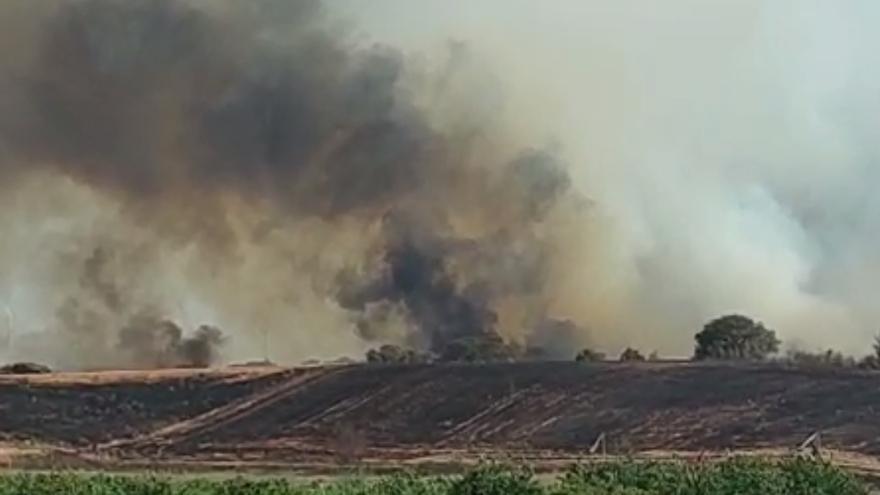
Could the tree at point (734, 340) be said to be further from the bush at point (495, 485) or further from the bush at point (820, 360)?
the bush at point (495, 485)

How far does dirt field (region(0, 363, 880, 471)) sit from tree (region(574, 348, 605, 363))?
49.5 inches

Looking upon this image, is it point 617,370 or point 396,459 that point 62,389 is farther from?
point 617,370

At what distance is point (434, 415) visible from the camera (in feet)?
97.8

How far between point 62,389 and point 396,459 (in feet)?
21.6

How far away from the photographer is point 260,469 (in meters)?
28.5

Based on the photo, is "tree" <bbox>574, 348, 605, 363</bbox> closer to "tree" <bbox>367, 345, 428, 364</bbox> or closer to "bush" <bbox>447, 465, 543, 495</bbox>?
"tree" <bbox>367, 345, 428, 364</bbox>

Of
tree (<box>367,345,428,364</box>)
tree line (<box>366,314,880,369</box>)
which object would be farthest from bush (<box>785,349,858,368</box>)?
tree (<box>367,345,428,364</box>)

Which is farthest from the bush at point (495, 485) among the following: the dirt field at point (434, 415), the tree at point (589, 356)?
the tree at point (589, 356)

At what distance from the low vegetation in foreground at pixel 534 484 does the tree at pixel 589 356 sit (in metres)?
6.58

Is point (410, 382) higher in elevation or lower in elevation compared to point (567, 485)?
higher

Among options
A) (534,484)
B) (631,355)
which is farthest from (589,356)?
(534,484)

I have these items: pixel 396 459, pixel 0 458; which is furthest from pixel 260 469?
pixel 0 458

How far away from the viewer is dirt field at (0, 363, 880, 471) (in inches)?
1137

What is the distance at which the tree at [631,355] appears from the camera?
3206 centimetres
